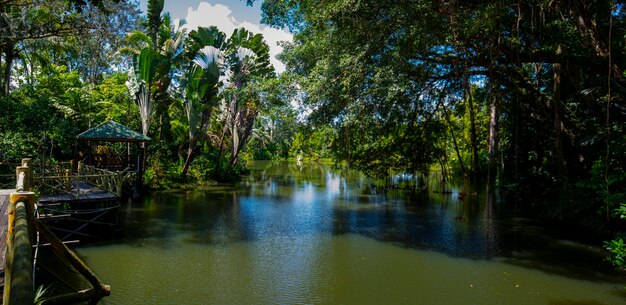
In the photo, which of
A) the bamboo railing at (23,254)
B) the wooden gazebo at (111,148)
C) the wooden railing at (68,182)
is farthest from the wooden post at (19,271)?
the wooden gazebo at (111,148)

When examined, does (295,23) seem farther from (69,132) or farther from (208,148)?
(208,148)

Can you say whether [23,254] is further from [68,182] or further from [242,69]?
[242,69]

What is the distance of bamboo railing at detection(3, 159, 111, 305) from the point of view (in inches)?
72.6

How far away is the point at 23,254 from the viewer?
223 centimetres

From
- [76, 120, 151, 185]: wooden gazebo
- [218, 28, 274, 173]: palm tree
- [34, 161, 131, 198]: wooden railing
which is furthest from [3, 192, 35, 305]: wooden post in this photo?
[218, 28, 274, 173]: palm tree

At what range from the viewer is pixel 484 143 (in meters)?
31.3

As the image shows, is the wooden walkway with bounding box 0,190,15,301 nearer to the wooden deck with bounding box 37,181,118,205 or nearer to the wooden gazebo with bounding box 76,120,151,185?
the wooden deck with bounding box 37,181,118,205

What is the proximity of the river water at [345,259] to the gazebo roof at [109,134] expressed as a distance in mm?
2825

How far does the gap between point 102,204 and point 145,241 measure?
1951 mm

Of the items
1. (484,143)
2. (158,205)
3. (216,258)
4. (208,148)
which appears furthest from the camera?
(484,143)

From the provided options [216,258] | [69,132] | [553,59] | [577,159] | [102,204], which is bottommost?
[216,258]

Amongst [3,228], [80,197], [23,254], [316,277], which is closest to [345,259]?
[316,277]

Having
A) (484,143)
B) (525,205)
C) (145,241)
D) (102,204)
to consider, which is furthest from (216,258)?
(484,143)

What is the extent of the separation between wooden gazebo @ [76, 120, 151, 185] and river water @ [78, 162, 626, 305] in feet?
9.21
